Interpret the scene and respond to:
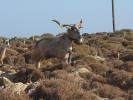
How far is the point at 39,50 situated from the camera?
2450cm

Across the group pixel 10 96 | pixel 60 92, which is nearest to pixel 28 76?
pixel 60 92

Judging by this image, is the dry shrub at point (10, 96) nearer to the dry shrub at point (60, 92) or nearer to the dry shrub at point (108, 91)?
the dry shrub at point (60, 92)

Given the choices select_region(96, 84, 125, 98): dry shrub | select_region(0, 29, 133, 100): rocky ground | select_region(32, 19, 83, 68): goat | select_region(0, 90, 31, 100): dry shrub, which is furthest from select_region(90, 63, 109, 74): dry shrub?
select_region(0, 90, 31, 100): dry shrub

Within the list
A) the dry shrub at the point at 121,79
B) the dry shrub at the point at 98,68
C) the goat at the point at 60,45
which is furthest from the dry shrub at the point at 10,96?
the goat at the point at 60,45

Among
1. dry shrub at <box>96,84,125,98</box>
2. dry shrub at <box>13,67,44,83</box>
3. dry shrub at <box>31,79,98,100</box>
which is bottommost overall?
dry shrub at <box>96,84,125,98</box>

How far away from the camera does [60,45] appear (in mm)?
23703

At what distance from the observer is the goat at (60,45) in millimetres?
23594

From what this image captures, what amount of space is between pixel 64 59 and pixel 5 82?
6.44 m

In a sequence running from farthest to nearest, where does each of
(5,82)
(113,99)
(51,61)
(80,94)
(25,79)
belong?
(51,61), (25,79), (5,82), (113,99), (80,94)

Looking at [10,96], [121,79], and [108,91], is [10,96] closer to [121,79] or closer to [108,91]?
[108,91]

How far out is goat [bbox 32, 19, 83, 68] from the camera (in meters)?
23.6

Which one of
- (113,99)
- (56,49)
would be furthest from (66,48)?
(113,99)

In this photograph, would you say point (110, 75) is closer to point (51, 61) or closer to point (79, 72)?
point (79, 72)

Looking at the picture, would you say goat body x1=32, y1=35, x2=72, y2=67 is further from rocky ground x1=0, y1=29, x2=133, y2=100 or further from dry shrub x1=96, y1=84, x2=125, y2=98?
dry shrub x1=96, y1=84, x2=125, y2=98
